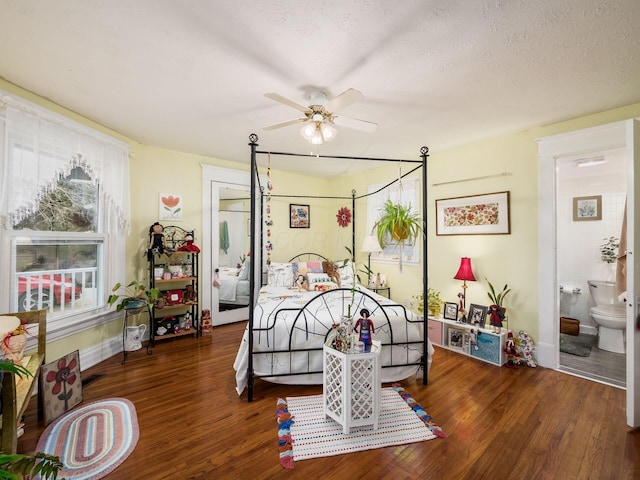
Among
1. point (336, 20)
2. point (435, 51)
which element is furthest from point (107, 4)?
point (435, 51)

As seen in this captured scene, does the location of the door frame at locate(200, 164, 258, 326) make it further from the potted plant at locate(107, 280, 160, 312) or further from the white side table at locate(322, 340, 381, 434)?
the white side table at locate(322, 340, 381, 434)

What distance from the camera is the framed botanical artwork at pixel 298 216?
517cm

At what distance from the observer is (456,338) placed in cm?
339

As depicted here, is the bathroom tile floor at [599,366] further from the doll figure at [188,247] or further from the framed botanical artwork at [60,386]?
the framed botanical artwork at [60,386]

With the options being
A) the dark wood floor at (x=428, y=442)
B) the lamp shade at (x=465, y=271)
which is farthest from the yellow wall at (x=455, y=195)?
the dark wood floor at (x=428, y=442)

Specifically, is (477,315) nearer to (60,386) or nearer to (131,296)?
(60,386)

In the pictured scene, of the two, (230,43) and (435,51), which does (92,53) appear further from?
(435,51)

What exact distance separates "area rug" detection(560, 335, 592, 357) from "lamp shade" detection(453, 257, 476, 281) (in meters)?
1.45

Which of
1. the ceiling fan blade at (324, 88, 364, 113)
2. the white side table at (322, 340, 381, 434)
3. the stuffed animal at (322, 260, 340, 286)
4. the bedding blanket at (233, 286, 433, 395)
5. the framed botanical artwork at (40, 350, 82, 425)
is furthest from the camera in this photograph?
the stuffed animal at (322, 260, 340, 286)

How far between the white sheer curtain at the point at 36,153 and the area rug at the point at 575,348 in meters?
5.67

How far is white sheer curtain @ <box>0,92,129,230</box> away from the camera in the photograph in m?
2.22

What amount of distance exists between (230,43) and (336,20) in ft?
2.20

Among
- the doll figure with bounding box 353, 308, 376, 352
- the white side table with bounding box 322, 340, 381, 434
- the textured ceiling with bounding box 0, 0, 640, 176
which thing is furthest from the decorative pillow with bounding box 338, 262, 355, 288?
the textured ceiling with bounding box 0, 0, 640, 176

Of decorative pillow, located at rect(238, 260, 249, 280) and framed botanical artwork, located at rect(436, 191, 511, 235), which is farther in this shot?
decorative pillow, located at rect(238, 260, 249, 280)
